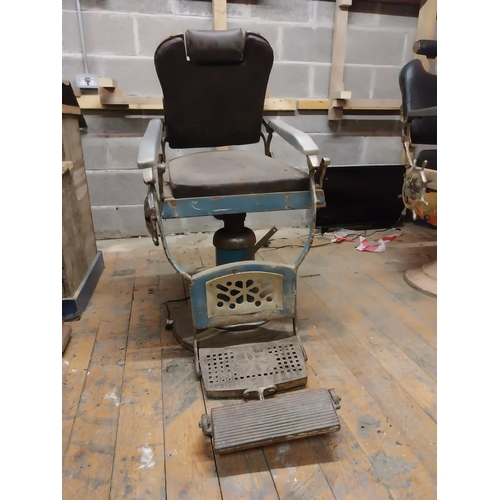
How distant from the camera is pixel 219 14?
244cm

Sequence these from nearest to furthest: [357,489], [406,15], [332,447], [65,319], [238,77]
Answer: [357,489]
[332,447]
[238,77]
[65,319]
[406,15]

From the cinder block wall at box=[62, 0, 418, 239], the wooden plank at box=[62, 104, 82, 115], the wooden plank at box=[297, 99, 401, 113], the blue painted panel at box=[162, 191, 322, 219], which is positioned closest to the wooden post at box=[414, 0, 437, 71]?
the cinder block wall at box=[62, 0, 418, 239]

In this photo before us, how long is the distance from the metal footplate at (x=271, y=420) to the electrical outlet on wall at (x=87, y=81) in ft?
7.33

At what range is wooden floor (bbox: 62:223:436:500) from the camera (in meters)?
0.94

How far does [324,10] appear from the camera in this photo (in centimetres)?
265

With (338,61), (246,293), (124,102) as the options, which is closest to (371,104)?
(338,61)

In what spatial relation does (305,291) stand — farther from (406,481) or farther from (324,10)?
(324,10)

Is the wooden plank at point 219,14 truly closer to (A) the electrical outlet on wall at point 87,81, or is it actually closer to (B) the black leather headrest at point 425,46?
(A) the electrical outlet on wall at point 87,81

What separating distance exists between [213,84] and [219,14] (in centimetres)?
139

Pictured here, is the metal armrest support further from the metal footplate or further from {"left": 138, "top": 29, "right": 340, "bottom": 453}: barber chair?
the metal footplate

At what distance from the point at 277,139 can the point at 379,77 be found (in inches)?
35.2

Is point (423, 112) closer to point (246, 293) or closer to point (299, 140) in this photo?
point (299, 140)

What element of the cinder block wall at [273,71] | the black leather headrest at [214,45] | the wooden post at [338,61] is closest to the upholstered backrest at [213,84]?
the black leather headrest at [214,45]

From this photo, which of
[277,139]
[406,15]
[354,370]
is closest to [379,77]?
[406,15]
